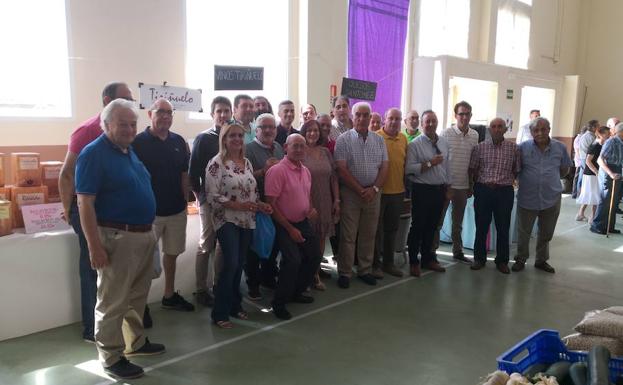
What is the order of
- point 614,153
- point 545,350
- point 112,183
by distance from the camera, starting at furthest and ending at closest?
1. point 614,153
2. point 112,183
3. point 545,350

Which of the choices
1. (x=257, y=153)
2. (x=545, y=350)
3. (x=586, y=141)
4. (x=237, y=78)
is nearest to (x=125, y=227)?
(x=257, y=153)

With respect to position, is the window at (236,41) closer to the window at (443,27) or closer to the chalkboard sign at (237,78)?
the chalkboard sign at (237,78)

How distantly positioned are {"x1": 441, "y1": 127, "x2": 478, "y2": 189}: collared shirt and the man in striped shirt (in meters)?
0.07

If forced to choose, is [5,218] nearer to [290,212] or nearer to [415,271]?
[290,212]

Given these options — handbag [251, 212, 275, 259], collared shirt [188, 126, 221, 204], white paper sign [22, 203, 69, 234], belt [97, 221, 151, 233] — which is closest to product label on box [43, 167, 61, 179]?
white paper sign [22, 203, 69, 234]

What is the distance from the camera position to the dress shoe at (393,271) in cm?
458

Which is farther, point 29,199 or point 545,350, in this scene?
point 29,199

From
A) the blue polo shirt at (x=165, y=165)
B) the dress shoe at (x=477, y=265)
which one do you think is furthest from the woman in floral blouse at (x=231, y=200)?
the dress shoe at (x=477, y=265)

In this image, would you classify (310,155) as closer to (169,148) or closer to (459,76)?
(169,148)

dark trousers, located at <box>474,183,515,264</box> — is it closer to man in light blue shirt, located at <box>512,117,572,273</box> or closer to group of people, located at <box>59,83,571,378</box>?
group of people, located at <box>59,83,571,378</box>

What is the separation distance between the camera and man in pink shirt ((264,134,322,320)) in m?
3.46

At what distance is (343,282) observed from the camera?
4.26 metres

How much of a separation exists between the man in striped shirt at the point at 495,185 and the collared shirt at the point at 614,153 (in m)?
2.73

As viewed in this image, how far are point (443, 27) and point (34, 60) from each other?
717 centimetres
